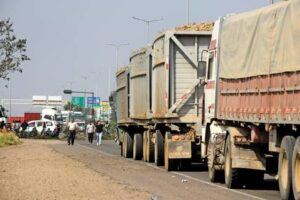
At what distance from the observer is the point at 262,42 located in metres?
16.5

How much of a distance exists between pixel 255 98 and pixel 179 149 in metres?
7.98

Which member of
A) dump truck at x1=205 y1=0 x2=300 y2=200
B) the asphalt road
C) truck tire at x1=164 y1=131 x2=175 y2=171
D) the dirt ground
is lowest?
the asphalt road

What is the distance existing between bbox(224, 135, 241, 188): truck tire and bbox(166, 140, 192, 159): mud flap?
18.0ft

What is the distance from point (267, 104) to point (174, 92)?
943 centimetres

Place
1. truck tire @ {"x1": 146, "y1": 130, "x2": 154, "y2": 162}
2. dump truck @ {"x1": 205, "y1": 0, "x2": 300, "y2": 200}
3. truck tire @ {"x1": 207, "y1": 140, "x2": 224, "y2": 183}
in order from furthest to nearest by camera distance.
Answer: truck tire @ {"x1": 146, "y1": 130, "x2": 154, "y2": 162} → truck tire @ {"x1": 207, "y1": 140, "x2": 224, "y2": 183} → dump truck @ {"x1": 205, "y1": 0, "x2": 300, "y2": 200}

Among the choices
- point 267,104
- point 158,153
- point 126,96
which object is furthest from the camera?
point 126,96

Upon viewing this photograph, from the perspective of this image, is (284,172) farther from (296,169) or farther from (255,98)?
(255,98)

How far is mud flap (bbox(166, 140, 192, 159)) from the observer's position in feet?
80.3

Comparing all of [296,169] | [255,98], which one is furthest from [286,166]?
[255,98]

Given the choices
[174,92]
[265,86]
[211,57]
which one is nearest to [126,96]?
[174,92]

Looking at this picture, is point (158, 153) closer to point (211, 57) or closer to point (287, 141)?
point (211, 57)

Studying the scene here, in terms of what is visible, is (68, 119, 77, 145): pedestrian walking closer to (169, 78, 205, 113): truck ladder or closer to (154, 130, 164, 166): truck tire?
(154, 130, 164, 166): truck tire

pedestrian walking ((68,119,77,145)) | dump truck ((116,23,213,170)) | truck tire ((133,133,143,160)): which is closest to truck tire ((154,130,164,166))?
dump truck ((116,23,213,170))

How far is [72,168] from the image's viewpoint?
25.4 m
